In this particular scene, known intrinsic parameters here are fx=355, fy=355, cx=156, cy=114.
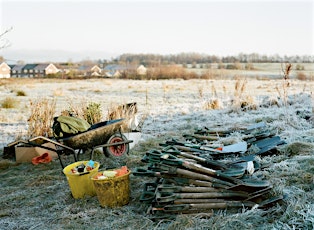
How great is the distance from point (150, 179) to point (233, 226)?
64.8 inches

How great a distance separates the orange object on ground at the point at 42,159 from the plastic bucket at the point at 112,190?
2.54 m

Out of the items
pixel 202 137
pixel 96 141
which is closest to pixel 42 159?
pixel 96 141

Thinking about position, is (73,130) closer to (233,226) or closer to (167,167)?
(167,167)

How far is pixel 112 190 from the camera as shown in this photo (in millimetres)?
3869

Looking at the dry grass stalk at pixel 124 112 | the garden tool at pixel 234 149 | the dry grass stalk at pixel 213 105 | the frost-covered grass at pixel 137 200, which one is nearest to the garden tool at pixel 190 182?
the frost-covered grass at pixel 137 200

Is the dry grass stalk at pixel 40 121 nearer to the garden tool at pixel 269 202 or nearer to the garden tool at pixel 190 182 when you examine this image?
the garden tool at pixel 190 182

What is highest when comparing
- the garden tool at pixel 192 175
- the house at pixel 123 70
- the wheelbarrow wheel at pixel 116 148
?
the house at pixel 123 70

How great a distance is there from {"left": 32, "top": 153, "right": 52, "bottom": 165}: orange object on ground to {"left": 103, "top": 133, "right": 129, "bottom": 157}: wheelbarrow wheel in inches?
40.6

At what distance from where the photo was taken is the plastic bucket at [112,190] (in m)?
3.85

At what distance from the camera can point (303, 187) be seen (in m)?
4.03

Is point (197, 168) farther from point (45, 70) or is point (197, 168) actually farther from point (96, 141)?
point (45, 70)

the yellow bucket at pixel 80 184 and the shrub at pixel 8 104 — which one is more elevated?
the yellow bucket at pixel 80 184

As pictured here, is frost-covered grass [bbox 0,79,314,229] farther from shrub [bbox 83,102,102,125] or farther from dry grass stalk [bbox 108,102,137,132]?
shrub [bbox 83,102,102,125]

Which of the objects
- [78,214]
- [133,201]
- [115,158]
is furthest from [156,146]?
[78,214]
